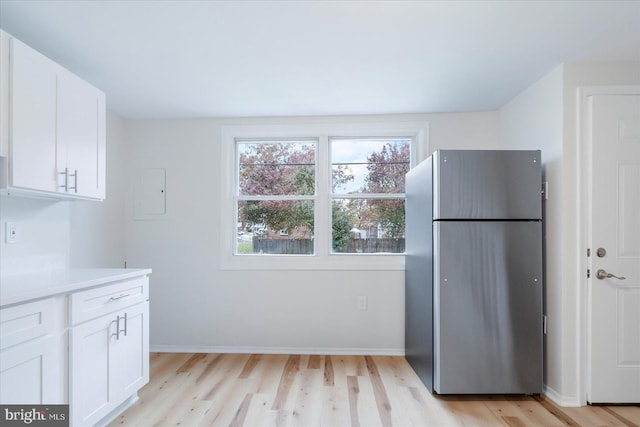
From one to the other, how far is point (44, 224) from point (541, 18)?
3257mm

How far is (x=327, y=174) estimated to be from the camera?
3.53 metres

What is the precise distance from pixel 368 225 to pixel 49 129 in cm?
260

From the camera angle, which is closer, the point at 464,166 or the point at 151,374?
the point at 464,166

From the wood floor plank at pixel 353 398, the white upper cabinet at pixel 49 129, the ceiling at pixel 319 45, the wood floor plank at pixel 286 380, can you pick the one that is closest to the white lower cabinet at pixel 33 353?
the white upper cabinet at pixel 49 129

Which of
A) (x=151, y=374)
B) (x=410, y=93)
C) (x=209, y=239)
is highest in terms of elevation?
(x=410, y=93)

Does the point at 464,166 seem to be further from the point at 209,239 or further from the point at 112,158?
the point at 112,158

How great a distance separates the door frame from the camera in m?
2.36

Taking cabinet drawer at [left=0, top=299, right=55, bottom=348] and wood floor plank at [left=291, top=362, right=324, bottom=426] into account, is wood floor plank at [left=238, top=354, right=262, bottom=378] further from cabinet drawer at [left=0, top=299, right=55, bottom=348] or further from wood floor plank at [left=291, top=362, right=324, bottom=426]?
cabinet drawer at [left=0, top=299, right=55, bottom=348]

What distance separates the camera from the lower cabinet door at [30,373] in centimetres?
148

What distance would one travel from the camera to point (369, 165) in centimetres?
357

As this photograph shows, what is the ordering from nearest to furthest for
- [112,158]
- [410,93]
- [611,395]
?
[611,395] → [410,93] → [112,158]

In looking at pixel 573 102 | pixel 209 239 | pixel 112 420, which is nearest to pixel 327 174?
pixel 209 239

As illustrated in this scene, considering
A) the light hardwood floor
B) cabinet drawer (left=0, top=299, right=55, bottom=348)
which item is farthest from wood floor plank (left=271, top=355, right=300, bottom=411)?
cabinet drawer (left=0, top=299, right=55, bottom=348)

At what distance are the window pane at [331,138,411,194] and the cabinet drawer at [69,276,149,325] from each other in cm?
196
